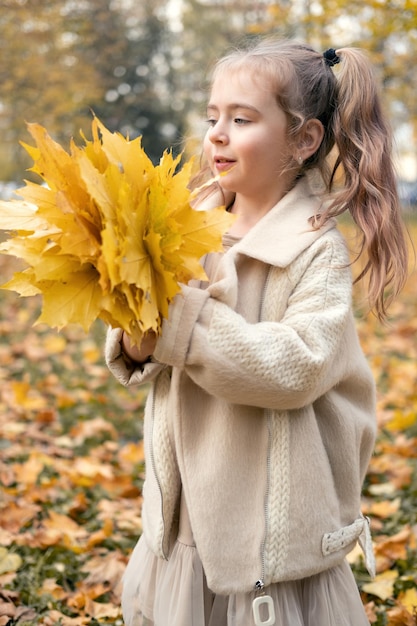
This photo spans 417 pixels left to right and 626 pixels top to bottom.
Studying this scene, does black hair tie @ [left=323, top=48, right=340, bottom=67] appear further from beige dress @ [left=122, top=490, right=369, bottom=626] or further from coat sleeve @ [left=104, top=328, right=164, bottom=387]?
beige dress @ [left=122, top=490, right=369, bottom=626]

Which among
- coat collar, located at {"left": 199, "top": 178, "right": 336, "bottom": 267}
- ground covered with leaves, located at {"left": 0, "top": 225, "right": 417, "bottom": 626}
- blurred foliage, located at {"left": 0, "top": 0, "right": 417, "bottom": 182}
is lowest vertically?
ground covered with leaves, located at {"left": 0, "top": 225, "right": 417, "bottom": 626}

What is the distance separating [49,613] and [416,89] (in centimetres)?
867

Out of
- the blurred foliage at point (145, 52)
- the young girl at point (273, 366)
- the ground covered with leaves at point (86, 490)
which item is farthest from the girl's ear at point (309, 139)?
the ground covered with leaves at point (86, 490)

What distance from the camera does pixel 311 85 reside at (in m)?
1.92

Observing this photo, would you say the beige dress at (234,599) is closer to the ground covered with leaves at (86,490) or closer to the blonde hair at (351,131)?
the ground covered with leaves at (86,490)

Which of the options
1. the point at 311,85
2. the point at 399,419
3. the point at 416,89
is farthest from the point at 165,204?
the point at 416,89

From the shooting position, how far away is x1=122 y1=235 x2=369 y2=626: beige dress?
1.83 m

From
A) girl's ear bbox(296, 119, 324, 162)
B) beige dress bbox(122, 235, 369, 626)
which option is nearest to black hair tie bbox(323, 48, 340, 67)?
girl's ear bbox(296, 119, 324, 162)

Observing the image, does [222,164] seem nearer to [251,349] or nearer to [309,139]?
[309,139]

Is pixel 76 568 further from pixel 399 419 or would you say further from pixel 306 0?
pixel 306 0

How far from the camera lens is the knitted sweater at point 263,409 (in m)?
1.65

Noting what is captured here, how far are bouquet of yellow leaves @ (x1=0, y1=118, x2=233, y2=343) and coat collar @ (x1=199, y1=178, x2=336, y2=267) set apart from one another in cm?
27

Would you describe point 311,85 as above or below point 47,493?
above

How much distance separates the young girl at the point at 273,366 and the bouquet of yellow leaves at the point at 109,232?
16cm
